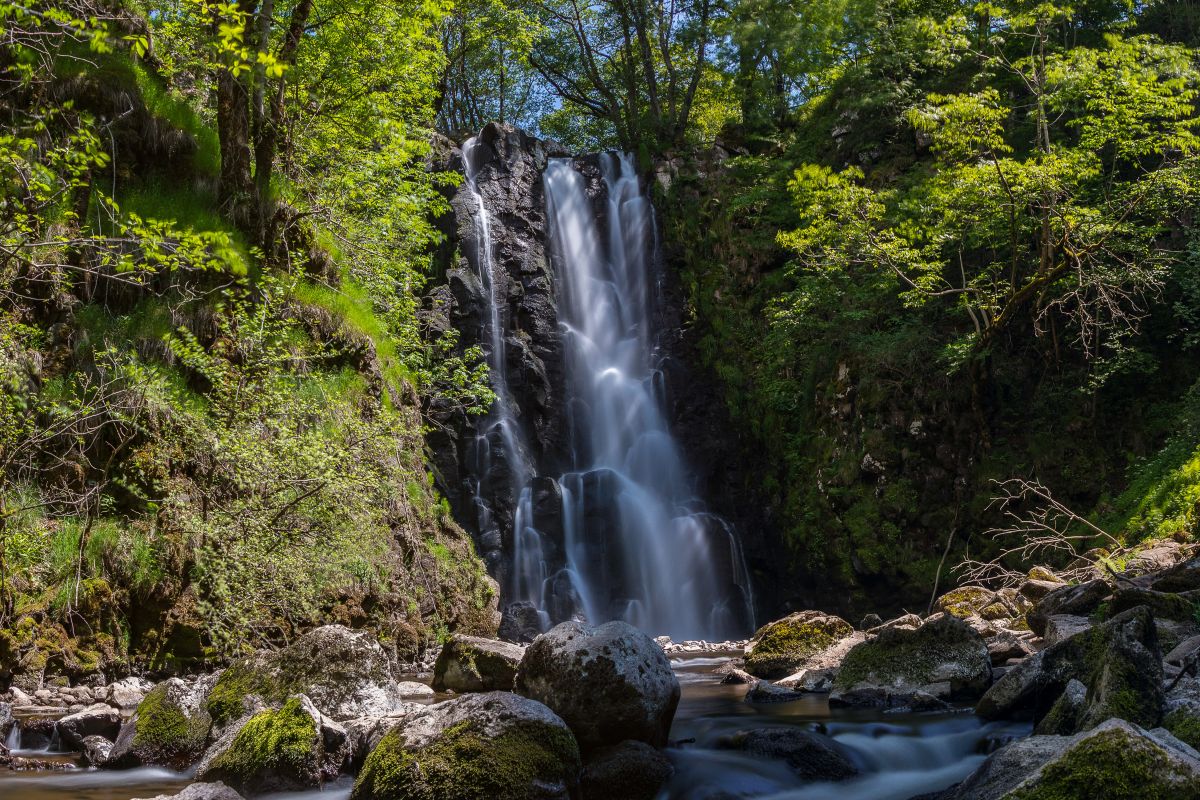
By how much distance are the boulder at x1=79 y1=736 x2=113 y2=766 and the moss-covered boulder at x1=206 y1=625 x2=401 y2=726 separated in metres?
0.75

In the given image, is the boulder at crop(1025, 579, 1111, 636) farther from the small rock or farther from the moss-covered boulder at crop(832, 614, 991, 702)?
the small rock

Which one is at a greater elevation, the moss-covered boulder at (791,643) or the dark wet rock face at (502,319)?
the dark wet rock face at (502,319)

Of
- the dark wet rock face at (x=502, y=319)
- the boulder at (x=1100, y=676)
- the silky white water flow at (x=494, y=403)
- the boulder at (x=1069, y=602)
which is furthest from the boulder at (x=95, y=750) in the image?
the dark wet rock face at (x=502, y=319)

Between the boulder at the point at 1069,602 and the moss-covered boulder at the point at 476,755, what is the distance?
20.0 ft

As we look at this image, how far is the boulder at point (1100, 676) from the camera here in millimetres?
4730

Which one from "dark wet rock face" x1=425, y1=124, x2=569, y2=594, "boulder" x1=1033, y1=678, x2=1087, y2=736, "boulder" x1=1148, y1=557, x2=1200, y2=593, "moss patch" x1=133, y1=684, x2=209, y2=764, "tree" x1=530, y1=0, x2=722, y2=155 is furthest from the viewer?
"tree" x1=530, y1=0, x2=722, y2=155

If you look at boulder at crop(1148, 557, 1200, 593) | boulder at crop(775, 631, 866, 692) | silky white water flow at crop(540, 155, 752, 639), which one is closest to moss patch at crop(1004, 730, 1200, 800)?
boulder at crop(1148, 557, 1200, 593)

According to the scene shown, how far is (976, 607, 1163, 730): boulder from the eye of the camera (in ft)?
15.5

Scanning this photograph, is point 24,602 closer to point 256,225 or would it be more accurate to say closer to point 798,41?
point 256,225

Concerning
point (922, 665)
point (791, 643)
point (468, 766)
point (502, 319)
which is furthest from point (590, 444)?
point (468, 766)

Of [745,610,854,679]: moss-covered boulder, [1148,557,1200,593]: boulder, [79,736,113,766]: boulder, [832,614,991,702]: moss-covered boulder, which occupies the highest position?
[1148,557,1200,593]: boulder

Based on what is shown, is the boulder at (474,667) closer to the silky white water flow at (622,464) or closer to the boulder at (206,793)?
the boulder at (206,793)

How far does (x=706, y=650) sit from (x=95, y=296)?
10567mm

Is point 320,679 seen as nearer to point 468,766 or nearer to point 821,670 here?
point 468,766
